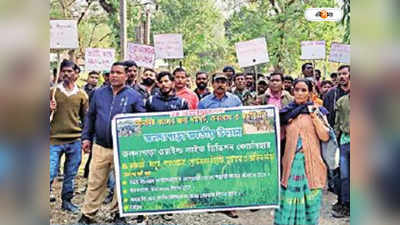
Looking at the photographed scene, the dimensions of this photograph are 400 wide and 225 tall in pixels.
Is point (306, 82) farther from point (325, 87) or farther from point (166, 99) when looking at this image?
point (166, 99)

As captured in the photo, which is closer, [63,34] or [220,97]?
[63,34]

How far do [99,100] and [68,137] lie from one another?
12.6 inches

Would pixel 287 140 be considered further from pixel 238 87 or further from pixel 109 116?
pixel 109 116

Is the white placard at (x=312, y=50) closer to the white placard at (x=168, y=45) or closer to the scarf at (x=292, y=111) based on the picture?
the scarf at (x=292, y=111)

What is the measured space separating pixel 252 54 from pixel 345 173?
39.7 inches

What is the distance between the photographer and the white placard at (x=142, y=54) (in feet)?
11.1

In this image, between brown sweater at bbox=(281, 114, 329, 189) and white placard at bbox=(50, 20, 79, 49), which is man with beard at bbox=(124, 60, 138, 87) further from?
brown sweater at bbox=(281, 114, 329, 189)

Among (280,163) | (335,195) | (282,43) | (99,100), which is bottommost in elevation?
(335,195)

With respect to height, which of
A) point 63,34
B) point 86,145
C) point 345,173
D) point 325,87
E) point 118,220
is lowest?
point 118,220

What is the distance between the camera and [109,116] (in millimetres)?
3424

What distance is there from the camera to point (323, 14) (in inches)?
132

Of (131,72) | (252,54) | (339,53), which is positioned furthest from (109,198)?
(339,53)

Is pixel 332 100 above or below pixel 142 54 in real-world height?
below
